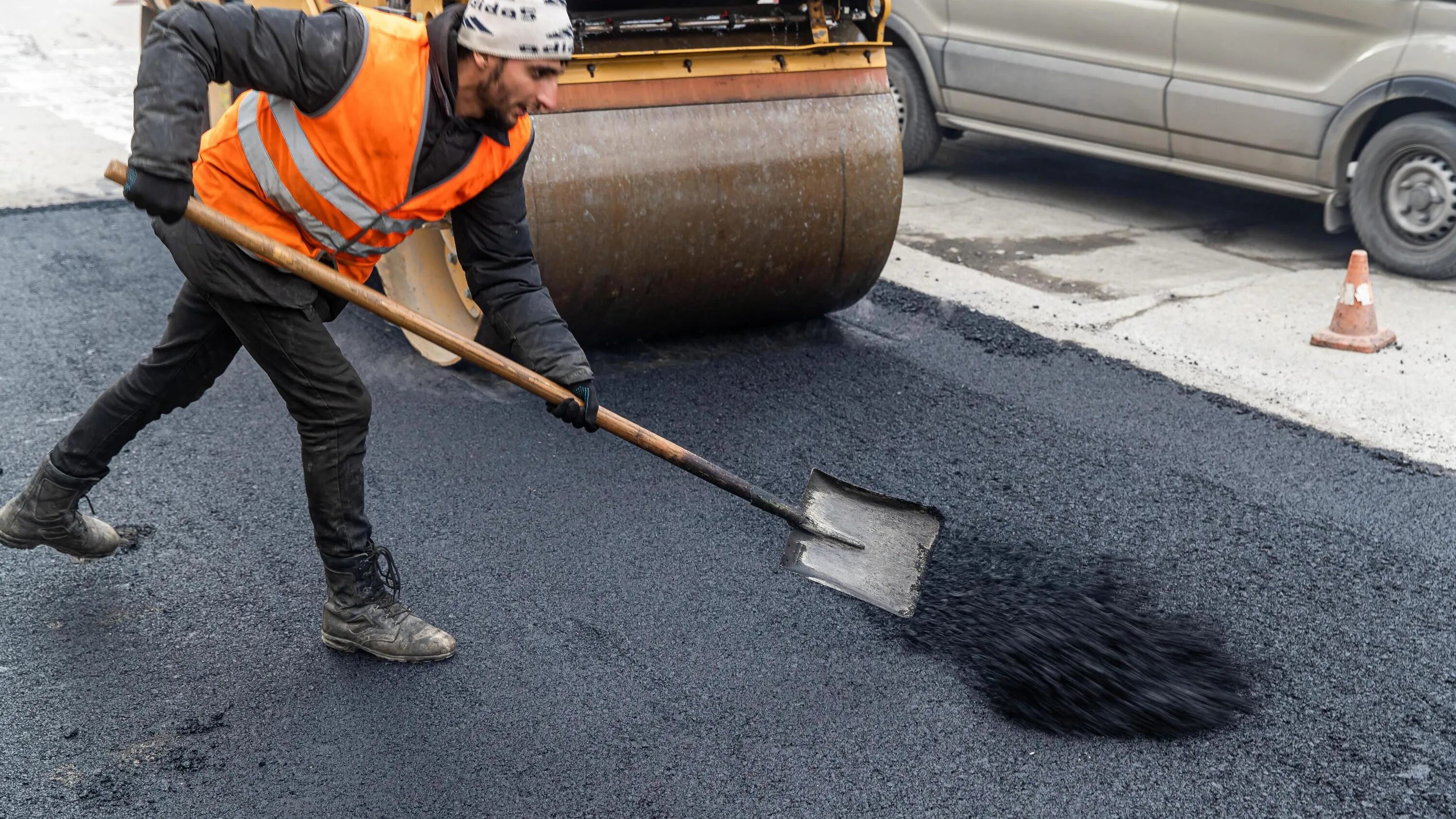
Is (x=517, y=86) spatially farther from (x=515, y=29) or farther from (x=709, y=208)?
(x=709, y=208)

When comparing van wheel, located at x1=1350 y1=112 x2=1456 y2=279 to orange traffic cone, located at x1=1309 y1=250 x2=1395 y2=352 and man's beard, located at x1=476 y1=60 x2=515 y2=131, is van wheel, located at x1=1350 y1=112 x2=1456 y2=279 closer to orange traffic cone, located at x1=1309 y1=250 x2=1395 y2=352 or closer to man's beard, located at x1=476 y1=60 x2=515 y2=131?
orange traffic cone, located at x1=1309 y1=250 x2=1395 y2=352

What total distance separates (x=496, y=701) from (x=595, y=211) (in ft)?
6.40

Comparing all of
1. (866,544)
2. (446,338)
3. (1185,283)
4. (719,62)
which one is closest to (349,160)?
(446,338)

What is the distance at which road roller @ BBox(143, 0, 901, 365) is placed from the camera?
432 cm

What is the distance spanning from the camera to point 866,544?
3227 mm

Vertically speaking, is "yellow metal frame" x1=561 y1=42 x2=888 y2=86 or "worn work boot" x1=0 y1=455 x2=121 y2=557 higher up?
"yellow metal frame" x1=561 y1=42 x2=888 y2=86

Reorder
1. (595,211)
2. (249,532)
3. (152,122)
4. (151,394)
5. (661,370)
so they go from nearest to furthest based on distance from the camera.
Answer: (152,122) → (151,394) → (249,532) → (595,211) → (661,370)

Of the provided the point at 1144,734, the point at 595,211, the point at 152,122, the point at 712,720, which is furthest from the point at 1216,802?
the point at 595,211

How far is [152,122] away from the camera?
7.98 feet

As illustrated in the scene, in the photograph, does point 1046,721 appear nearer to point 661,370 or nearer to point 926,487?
point 926,487

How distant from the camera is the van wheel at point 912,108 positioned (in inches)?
288

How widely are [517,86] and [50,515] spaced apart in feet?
5.29

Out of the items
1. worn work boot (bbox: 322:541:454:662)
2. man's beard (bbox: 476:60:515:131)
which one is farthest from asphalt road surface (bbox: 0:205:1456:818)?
man's beard (bbox: 476:60:515:131)

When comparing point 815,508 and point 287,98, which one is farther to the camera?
point 815,508
